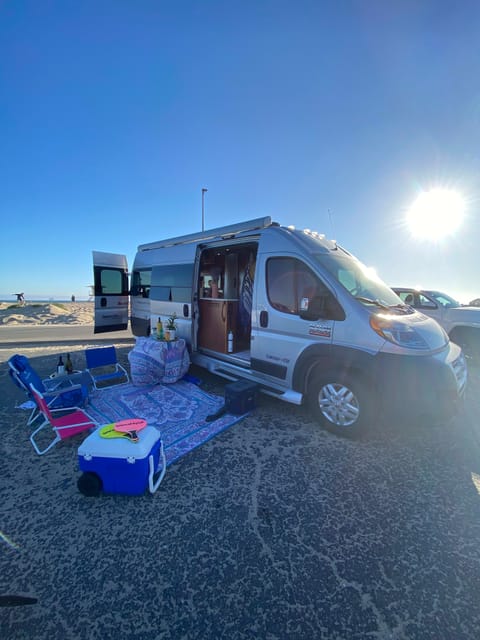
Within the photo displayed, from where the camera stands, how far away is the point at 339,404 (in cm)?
309

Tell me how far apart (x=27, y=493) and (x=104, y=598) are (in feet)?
4.20

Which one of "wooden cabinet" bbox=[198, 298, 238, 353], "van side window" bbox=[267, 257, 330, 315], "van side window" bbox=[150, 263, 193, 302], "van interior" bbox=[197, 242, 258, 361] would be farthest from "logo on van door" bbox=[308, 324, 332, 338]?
"van side window" bbox=[150, 263, 193, 302]

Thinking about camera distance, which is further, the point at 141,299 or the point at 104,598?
the point at 141,299

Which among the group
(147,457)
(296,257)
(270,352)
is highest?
(296,257)

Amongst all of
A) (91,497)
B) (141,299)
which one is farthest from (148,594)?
(141,299)

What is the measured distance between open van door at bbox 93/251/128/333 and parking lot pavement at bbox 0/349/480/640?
442 centimetres

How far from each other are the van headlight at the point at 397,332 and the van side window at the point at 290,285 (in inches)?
24.7

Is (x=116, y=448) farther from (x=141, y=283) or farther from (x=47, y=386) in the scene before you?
(x=141, y=283)

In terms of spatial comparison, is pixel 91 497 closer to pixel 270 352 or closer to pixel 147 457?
pixel 147 457

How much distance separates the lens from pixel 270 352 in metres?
3.71

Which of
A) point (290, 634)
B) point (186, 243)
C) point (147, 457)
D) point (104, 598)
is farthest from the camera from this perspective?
point (186, 243)

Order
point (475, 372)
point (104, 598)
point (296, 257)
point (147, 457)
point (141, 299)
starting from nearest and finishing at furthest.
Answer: point (104, 598), point (147, 457), point (296, 257), point (475, 372), point (141, 299)

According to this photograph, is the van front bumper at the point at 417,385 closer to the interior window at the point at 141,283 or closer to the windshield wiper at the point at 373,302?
the windshield wiper at the point at 373,302

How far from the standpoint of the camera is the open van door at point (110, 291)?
6645mm
